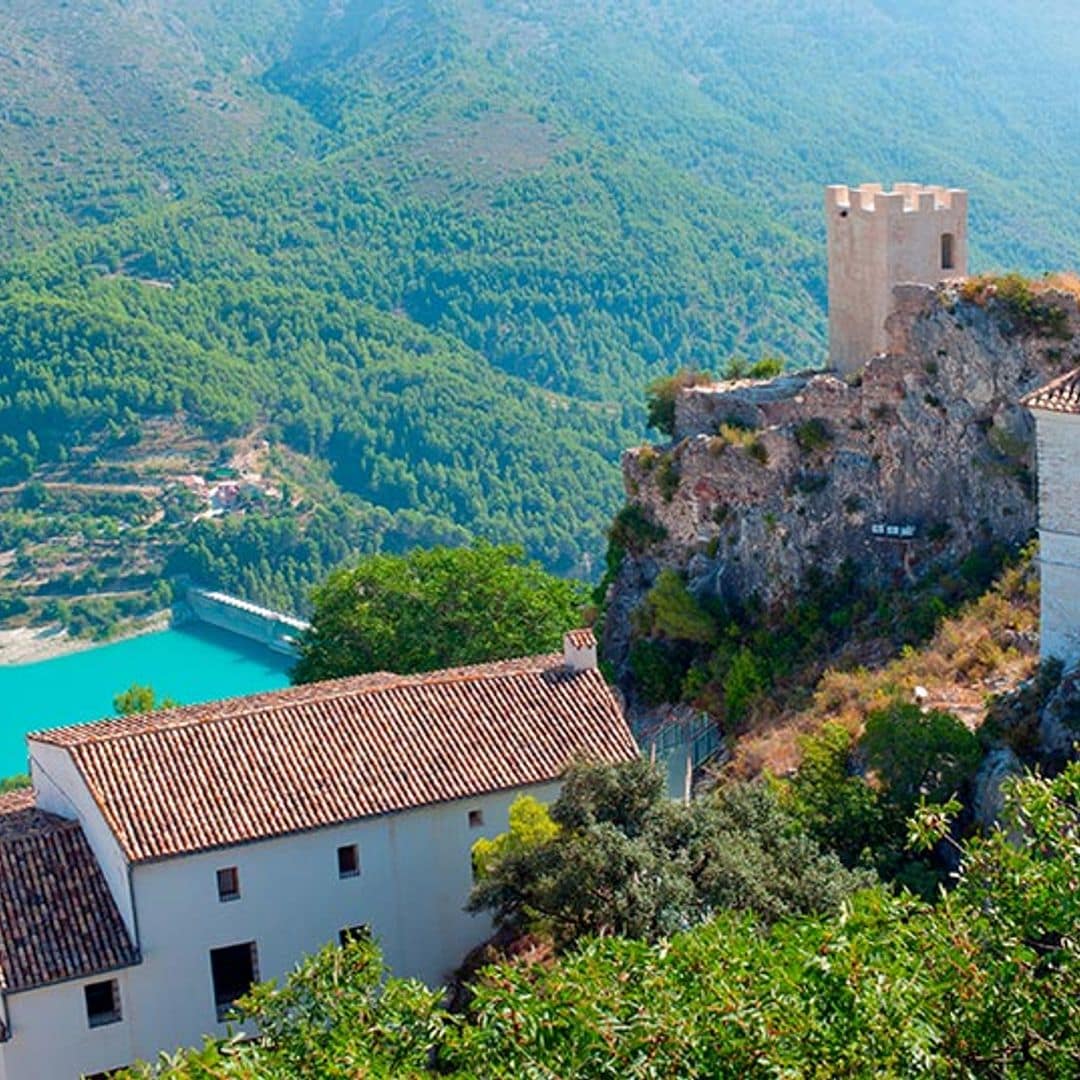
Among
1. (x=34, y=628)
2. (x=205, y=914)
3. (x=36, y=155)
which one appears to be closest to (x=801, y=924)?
(x=205, y=914)

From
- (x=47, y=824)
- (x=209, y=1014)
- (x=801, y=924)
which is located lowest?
(x=209, y=1014)

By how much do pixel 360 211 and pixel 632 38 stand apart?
4769 centimetres

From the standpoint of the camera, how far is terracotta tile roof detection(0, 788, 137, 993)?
22688 millimetres

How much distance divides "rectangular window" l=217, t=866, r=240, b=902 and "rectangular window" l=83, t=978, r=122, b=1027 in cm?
151

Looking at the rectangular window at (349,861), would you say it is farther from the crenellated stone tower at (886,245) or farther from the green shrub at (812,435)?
the crenellated stone tower at (886,245)

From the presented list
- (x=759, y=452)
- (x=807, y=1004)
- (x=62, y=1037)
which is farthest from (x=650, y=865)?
(x=759, y=452)

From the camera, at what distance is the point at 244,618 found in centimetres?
10181

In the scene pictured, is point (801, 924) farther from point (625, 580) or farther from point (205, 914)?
point (625, 580)

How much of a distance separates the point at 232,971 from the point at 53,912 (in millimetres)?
2120

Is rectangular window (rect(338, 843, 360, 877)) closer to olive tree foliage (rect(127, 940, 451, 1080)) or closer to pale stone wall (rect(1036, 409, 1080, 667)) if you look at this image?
olive tree foliage (rect(127, 940, 451, 1080))

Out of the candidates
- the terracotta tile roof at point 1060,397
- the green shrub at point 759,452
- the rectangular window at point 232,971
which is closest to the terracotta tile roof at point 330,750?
the rectangular window at point 232,971

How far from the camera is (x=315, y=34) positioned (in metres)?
192

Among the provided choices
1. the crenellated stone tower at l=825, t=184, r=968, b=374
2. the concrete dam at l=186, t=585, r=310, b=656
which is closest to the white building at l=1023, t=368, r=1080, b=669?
the crenellated stone tower at l=825, t=184, r=968, b=374

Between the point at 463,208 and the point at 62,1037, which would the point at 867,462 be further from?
the point at 463,208
